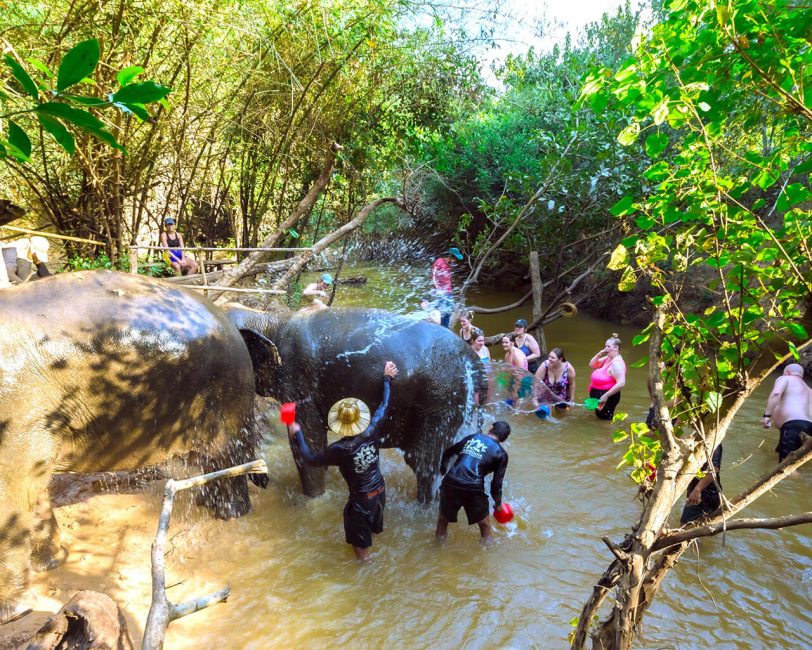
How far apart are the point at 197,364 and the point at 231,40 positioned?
16.0 feet

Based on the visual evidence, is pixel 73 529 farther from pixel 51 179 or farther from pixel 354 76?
pixel 354 76

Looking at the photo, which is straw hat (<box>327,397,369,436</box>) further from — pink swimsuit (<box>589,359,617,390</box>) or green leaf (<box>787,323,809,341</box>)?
pink swimsuit (<box>589,359,617,390</box>)

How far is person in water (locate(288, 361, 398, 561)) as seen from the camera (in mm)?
3662

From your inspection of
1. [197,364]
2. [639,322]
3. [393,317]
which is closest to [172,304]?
[197,364]

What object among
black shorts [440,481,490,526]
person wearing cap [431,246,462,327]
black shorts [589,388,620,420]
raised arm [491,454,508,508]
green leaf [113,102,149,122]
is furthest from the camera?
person wearing cap [431,246,462,327]

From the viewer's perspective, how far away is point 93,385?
9.73 ft

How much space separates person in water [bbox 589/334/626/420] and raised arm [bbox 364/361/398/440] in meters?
3.51

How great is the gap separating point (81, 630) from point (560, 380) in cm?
600

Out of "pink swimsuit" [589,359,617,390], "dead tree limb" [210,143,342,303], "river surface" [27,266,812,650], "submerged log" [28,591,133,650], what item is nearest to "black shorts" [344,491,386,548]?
"river surface" [27,266,812,650]

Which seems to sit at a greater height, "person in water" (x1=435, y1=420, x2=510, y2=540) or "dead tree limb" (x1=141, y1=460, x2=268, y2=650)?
"dead tree limb" (x1=141, y1=460, x2=268, y2=650)

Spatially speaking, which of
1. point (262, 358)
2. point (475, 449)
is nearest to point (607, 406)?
point (475, 449)

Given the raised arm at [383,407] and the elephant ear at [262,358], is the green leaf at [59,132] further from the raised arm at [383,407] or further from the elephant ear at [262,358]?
the elephant ear at [262,358]

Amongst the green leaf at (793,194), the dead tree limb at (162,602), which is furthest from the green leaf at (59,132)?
the green leaf at (793,194)

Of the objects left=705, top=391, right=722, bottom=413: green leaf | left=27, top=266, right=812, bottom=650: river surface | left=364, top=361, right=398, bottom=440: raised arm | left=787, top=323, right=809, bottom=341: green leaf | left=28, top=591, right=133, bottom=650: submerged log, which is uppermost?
left=787, top=323, right=809, bottom=341: green leaf
